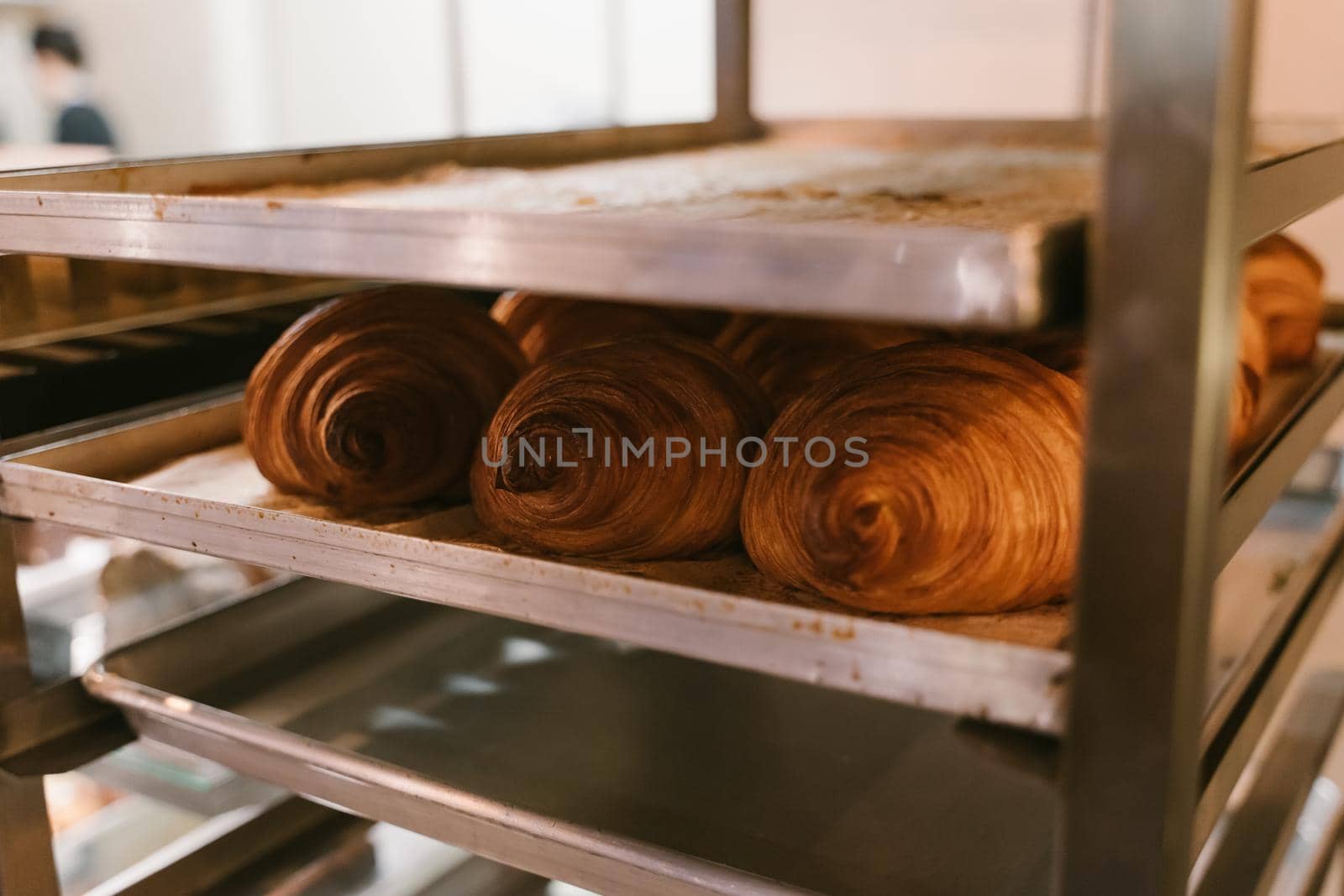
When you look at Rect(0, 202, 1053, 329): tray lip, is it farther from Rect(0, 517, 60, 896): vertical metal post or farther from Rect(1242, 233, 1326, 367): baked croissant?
Rect(1242, 233, 1326, 367): baked croissant

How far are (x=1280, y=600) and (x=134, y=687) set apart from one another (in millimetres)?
999

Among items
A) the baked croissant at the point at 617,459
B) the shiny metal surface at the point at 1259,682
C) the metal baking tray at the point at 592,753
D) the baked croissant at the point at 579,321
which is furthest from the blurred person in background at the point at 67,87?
the shiny metal surface at the point at 1259,682

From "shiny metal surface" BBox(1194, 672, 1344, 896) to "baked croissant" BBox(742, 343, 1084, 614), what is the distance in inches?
17.4

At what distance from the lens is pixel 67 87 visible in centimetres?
423

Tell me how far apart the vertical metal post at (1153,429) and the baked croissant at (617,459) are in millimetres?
308

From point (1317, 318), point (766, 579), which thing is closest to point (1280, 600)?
point (1317, 318)

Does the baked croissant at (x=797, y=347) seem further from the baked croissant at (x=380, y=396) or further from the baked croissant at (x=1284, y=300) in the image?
the baked croissant at (x=1284, y=300)

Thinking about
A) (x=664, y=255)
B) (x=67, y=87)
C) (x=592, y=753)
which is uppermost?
(x=67, y=87)

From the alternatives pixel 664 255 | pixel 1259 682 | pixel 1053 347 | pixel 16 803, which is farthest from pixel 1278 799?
pixel 16 803

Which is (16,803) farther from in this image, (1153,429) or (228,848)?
(1153,429)

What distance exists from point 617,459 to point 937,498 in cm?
22

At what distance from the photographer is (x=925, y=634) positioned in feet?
1.83

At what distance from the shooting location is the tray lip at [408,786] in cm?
71

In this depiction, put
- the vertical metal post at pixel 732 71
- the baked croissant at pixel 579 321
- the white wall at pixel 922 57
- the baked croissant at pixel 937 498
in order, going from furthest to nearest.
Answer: the white wall at pixel 922 57 < the vertical metal post at pixel 732 71 < the baked croissant at pixel 579 321 < the baked croissant at pixel 937 498
